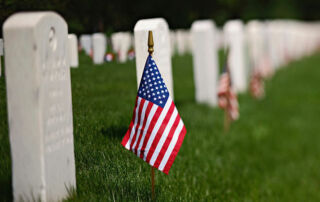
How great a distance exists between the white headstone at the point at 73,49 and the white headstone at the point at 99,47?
0.40m

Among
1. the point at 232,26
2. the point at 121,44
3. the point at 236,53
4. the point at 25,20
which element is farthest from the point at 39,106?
the point at 236,53

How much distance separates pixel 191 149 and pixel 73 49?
2.57 m

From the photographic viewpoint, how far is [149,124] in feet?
14.9

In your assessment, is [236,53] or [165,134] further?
[236,53]

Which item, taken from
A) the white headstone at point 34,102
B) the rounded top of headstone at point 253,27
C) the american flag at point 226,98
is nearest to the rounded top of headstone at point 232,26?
the rounded top of headstone at point 253,27

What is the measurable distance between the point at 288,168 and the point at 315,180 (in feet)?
1.55

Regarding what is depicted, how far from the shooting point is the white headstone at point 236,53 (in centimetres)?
1315

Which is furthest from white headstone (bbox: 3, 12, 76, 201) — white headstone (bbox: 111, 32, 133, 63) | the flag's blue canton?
white headstone (bbox: 111, 32, 133, 63)

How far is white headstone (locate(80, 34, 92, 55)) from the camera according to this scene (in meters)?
5.58

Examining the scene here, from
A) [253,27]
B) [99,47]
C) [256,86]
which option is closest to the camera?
[99,47]

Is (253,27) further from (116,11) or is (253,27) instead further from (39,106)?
(39,106)

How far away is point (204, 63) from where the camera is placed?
33.3ft

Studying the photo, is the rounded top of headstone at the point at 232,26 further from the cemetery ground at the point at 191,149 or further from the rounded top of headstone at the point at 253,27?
the rounded top of headstone at the point at 253,27

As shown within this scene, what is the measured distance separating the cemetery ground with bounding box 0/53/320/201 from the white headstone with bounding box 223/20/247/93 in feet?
2.58
